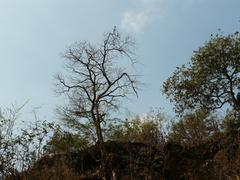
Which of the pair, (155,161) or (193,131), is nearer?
(155,161)

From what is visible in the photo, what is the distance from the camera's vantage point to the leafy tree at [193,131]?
20.1 meters

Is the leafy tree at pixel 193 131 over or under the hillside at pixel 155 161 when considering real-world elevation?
over

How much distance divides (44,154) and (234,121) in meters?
11.9

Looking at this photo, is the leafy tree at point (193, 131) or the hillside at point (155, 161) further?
the leafy tree at point (193, 131)

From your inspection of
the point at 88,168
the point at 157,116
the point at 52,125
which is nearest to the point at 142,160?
the point at 88,168

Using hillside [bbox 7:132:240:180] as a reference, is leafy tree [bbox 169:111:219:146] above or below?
above

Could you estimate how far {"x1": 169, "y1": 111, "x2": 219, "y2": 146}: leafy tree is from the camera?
20.1m

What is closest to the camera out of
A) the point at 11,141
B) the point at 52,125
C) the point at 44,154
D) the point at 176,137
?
the point at 11,141

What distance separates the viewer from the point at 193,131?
2242 centimetres

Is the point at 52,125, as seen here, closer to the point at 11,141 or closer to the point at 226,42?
the point at 11,141

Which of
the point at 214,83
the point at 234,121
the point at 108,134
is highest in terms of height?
the point at 214,83

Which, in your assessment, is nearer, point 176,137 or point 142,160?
point 142,160

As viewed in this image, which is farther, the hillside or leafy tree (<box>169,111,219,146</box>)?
leafy tree (<box>169,111,219,146</box>)

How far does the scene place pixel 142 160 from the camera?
56.0 feet
